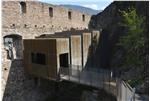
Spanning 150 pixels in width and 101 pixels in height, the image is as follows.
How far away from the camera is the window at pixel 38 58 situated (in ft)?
53.5

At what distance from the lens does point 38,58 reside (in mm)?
16516

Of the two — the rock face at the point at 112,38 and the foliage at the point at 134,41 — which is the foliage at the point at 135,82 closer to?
the foliage at the point at 134,41

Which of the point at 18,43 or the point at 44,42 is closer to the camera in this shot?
the point at 44,42

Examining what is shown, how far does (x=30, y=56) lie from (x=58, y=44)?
2018mm

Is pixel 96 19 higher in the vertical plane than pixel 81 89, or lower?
higher

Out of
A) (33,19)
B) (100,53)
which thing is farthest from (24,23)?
(100,53)

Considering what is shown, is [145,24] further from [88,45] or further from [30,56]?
[30,56]

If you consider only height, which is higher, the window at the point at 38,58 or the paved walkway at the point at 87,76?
the window at the point at 38,58

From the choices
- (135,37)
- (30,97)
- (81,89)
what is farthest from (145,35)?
(30,97)

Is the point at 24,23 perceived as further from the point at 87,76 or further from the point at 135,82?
the point at 135,82

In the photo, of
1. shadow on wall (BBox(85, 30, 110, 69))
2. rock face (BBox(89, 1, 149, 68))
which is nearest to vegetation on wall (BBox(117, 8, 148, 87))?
rock face (BBox(89, 1, 149, 68))

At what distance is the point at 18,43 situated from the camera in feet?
62.4

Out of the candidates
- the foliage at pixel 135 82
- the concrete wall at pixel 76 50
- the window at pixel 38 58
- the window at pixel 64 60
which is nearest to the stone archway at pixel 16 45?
the window at pixel 38 58

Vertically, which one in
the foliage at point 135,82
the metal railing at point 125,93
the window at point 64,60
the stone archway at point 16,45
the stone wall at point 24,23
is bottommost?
the foliage at point 135,82
